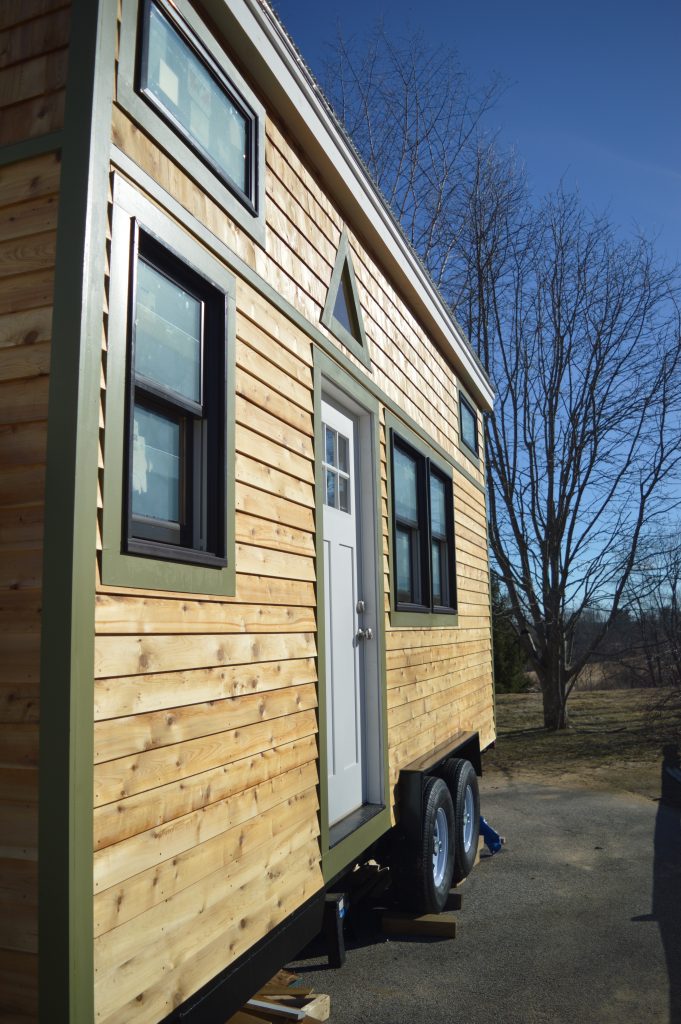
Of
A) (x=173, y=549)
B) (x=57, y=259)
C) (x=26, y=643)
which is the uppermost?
(x=57, y=259)

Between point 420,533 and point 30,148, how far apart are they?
14.4ft

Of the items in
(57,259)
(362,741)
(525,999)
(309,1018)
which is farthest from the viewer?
(362,741)

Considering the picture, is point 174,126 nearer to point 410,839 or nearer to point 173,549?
point 173,549

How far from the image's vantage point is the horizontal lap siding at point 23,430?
2.05 m

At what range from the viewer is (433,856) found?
514cm

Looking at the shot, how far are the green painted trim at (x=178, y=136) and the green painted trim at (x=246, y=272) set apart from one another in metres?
0.19

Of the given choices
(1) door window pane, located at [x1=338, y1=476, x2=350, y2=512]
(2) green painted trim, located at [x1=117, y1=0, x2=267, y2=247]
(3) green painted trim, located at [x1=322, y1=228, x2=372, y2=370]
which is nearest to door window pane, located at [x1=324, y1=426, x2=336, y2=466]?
(1) door window pane, located at [x1=338, y1=476, x2=350, y2=512]

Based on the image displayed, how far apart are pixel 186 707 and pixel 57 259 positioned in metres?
1.47

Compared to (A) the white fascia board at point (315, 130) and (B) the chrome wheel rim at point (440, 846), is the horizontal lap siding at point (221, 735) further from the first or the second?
(B) the chrome wheel rim at point (440, 846)

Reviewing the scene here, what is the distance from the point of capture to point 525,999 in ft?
12.7

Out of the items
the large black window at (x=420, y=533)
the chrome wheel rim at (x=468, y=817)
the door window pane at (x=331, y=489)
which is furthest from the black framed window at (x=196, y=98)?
the chrome wheel rim at (x=468, y=817)

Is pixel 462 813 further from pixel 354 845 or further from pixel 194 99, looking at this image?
pixel 194 99

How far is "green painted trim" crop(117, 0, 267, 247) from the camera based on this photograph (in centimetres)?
265

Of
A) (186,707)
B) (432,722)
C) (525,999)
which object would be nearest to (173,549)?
(186,707)
